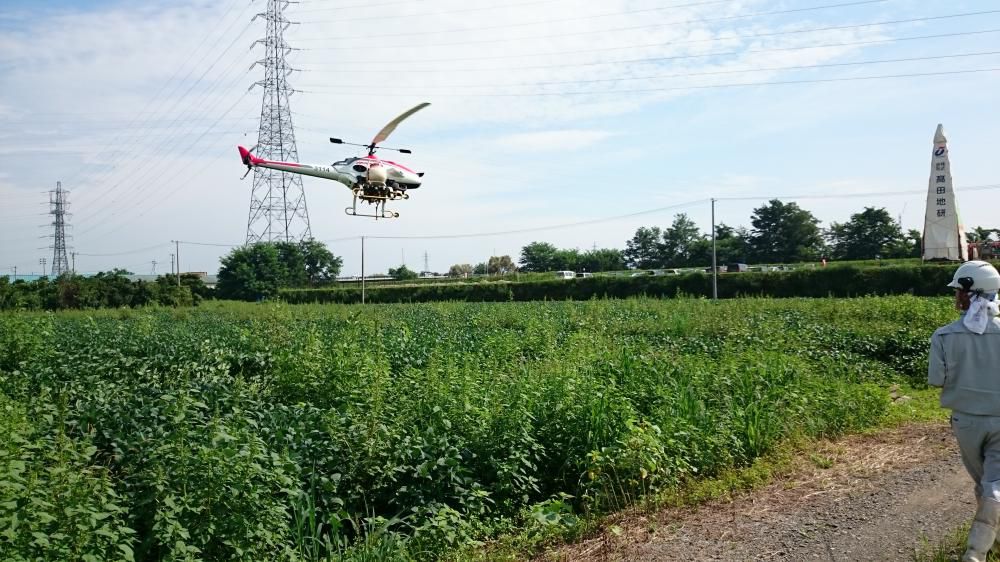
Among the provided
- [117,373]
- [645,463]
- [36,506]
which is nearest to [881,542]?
[645,463]

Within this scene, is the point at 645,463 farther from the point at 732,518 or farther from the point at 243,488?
the point at 243,488

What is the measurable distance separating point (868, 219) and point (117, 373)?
6499 centimetres

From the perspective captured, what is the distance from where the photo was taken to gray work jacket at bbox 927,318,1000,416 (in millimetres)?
4652

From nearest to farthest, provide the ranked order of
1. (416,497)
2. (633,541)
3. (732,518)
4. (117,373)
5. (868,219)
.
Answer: (633,541) < (732,518) < (416,497) < (117,373) < (868,219)

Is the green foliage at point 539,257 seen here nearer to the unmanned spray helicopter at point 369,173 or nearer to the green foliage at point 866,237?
the green foliage at point 866,237

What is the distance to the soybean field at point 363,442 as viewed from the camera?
197 inches

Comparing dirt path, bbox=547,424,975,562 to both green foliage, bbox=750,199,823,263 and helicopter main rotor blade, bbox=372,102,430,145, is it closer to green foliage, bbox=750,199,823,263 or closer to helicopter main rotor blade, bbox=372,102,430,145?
helicopter main rotor blade, bbox=372,102,430,145

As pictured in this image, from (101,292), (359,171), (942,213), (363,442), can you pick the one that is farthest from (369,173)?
(101,292)

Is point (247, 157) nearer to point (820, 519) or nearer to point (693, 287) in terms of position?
point (820, 519)

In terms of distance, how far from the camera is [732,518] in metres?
6.07

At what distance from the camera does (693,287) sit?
4381 centimetres

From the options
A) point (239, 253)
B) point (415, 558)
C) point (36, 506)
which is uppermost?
point (239, 253)

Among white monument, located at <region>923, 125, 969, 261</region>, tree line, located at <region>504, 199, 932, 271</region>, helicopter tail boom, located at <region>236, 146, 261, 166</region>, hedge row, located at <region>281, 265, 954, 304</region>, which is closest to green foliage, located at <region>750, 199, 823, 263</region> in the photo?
tree line, located at <region>504, 199, 932, 271</region>

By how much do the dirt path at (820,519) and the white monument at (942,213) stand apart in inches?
798
